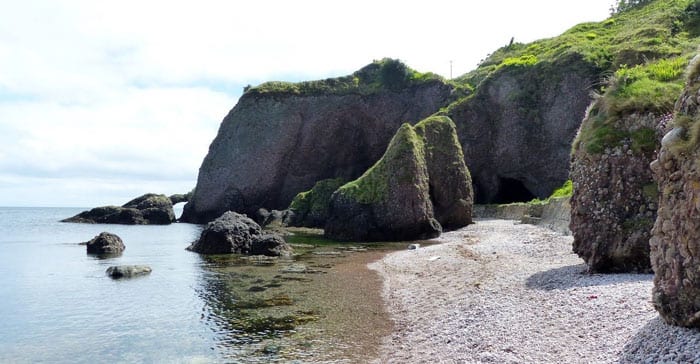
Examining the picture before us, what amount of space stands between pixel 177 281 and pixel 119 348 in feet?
34.6

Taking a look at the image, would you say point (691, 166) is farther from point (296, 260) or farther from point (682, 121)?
point (296, 260)

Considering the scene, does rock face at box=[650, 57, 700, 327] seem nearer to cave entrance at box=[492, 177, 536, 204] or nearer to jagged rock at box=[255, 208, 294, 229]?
jagged rock at box=[255, 208, 294, 229]

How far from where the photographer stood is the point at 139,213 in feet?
257

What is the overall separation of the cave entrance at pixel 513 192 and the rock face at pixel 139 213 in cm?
5026

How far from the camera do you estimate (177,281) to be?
2419cm

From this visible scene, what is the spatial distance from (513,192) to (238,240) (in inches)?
1611

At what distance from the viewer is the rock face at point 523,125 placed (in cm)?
5400

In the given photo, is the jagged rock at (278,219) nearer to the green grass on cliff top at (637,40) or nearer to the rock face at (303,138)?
the rock face at (303,138)

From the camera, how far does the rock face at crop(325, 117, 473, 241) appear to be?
3956cm

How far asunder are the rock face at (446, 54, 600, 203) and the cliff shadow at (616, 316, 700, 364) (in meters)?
47.7

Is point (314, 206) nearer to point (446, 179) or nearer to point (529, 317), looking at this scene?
point (446, 179)

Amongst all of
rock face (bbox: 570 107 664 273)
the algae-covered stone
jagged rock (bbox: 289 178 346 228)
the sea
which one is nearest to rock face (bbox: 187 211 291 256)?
the sea

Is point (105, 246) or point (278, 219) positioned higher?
point (278, 219)

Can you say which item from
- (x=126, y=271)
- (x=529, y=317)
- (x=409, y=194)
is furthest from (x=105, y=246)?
(x=529, y=317)
